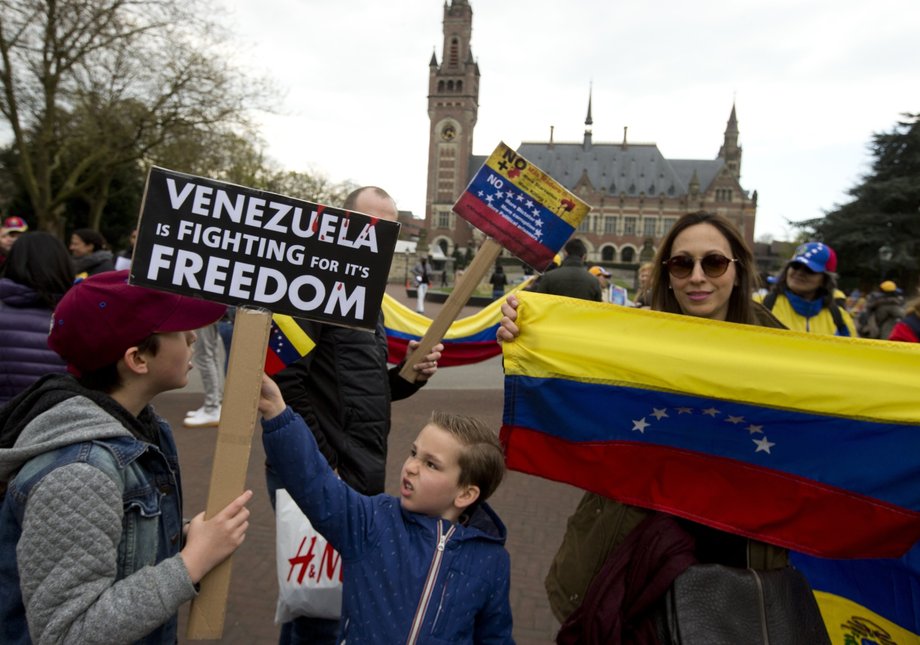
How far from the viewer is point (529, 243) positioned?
3.08 m

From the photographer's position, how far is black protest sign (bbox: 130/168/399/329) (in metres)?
1.64

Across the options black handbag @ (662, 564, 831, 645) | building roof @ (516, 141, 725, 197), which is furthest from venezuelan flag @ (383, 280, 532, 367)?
building roof @ (516, 141, 725, 197)

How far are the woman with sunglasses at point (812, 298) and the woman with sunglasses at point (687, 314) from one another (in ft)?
7.03

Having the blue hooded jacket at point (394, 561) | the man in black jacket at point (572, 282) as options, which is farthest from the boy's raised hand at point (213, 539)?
the man in black jacket at point (572, 282)

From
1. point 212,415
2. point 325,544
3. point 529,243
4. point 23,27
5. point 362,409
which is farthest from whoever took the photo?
point 23,27

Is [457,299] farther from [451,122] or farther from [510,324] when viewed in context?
[451,122]

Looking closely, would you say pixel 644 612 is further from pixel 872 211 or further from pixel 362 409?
pixel 872 211

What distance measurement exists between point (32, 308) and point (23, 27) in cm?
1664

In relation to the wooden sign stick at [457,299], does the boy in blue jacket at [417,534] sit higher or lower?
lower

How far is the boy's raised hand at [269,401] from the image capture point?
173 centimetres

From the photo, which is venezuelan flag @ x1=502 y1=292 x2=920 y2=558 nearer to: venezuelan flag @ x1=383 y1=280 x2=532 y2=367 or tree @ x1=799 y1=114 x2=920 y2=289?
venezuelan flag @ x1=383 y1=280 x2=532 y2=367

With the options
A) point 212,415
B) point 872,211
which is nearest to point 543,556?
point 212,415

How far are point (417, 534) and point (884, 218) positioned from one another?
3938 cm

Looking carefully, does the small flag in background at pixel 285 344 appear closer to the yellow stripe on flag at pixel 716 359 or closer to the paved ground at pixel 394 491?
the yellow stripe on flag at pixel 716 359
